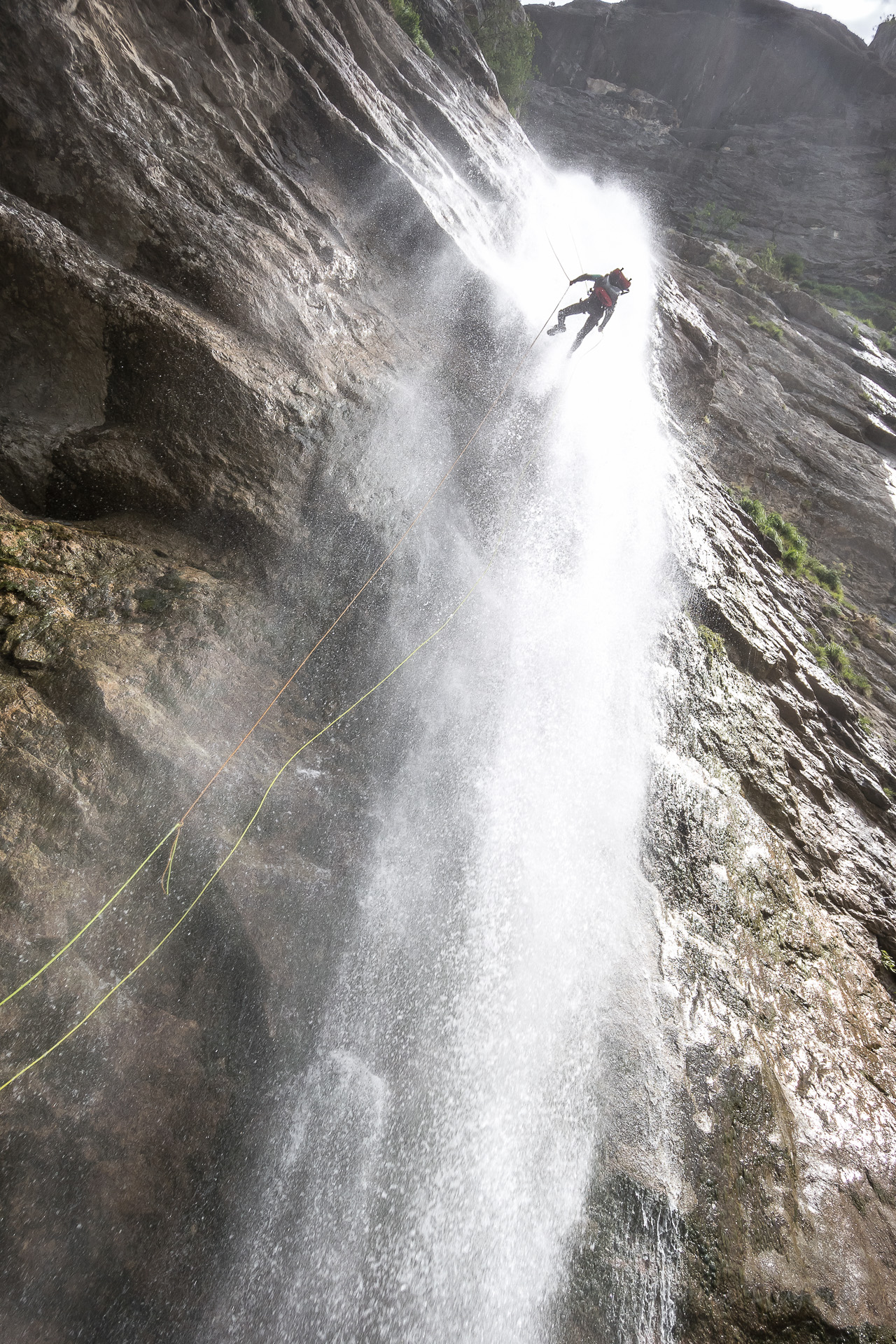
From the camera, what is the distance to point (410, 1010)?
5.11m

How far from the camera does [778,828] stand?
23.5 feet

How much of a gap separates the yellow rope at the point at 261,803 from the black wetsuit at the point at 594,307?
150 inches

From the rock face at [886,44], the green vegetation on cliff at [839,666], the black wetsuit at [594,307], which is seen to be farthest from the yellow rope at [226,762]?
the rock face at [886,44]

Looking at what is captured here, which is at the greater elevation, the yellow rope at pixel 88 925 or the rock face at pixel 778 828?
the rock face at pixel 778 828

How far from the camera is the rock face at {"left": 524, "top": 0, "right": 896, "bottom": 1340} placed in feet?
15.1

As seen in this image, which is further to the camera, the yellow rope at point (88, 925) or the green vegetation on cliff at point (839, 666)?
the green vegetation on cliff at point (839, 666)

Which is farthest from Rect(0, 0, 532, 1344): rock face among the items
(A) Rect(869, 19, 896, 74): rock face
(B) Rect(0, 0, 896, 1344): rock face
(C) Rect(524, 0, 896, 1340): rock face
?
(A) Rect(869, 19, 896, 74): rock face

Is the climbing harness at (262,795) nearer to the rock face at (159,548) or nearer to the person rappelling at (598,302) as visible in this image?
the rock face at (159,548)

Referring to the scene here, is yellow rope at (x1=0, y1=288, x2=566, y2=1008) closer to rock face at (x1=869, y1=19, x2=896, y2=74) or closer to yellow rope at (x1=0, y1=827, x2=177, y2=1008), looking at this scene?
yellow rope at (x1=0, y1=827, x2=177, y2=1008)

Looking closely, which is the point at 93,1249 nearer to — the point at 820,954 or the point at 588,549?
the point at 820,954

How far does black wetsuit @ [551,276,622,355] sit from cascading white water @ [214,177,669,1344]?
313 centimetres

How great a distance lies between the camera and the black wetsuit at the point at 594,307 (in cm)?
1005

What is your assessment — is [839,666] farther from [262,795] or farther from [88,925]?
[88,925]

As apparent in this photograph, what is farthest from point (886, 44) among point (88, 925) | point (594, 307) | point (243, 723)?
point (88, 925)
